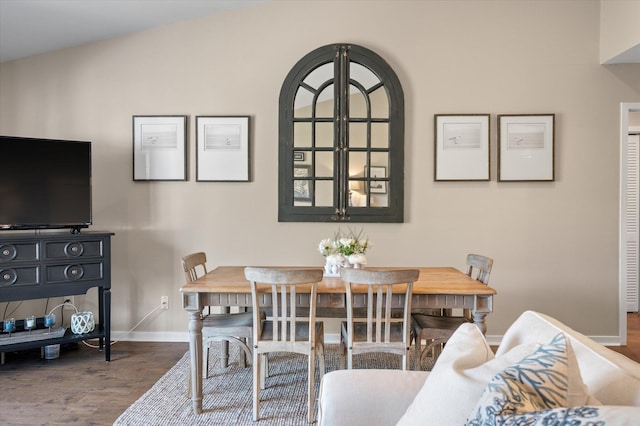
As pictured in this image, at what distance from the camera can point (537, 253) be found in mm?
3725

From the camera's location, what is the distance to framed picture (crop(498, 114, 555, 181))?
146 inches

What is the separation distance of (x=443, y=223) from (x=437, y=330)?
4.29ft

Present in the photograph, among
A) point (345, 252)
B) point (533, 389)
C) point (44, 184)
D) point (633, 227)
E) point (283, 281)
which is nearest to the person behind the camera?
point (533, 389)

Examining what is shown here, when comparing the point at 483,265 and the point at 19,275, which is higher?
the point at 483,265

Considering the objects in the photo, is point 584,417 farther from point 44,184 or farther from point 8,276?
point 44,184

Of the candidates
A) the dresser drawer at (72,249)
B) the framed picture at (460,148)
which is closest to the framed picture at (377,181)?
the framed picture at (460,148)

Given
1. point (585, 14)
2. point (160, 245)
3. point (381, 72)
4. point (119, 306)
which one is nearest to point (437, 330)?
point (381, 72)

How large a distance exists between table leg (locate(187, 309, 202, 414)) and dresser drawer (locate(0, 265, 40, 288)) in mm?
1440

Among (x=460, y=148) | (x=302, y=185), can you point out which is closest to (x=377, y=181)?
(x=302, y=185)

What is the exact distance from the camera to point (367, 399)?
55.3 inches

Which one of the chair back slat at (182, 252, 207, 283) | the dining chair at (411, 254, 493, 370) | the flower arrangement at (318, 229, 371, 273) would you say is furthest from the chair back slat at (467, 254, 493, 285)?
the chair back slat at (182, 252, 207, 283)

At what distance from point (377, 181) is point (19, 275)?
2824 mm

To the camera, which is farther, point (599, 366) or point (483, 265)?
point (483, 265)

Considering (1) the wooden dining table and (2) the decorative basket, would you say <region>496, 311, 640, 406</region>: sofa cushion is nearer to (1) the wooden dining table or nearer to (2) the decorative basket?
(1) the wooden dining table
